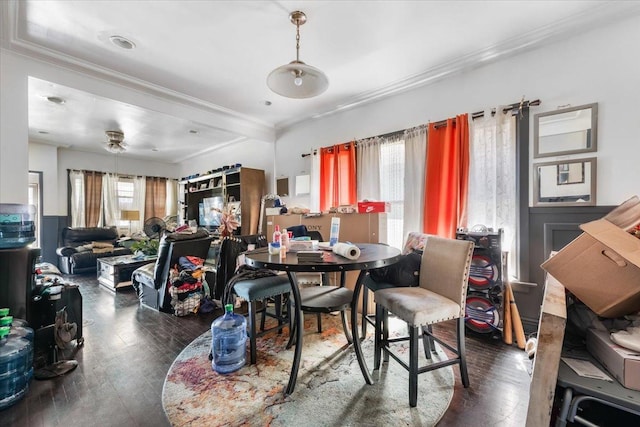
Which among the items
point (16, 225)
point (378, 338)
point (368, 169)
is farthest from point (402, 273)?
point (16, 225)

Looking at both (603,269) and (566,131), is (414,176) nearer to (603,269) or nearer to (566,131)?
(566,131)

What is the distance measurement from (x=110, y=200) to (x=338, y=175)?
6.01m

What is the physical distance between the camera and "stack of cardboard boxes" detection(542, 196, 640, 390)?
0.85 metres

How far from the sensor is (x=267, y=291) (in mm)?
2088

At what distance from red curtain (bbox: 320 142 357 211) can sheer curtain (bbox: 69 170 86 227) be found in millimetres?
5793

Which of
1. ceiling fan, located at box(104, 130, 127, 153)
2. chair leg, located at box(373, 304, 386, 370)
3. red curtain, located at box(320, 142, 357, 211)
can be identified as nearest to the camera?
chair leg, located at box(373, 304, 386, 370)

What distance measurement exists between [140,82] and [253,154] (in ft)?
8.22

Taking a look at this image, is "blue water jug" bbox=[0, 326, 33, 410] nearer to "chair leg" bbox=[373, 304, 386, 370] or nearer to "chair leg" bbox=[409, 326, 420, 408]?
"chair leg" bbox=[373, 304, 386, 370]

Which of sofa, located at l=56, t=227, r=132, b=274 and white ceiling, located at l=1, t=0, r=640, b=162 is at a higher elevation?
white ceiling, located at l=1, t=0, r=640, b=162

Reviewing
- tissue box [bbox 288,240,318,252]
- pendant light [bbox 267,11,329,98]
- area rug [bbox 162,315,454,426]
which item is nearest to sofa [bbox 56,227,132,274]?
area rug [bbox 162,315,454,426]

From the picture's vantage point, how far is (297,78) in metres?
2.02

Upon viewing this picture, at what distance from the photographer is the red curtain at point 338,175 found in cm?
379

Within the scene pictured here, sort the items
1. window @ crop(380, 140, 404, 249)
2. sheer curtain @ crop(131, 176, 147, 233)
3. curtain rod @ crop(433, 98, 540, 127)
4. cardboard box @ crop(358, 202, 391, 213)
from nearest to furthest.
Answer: curtain rod @ crop(433, 98, 540, 127), cardboard box @ crop(358, 202, 391, 213), window @ crop(380, 140, 404, 249), sheer curtain @ crop(131, 176, 147, 233)

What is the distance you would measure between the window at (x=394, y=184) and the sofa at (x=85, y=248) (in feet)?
18.1
